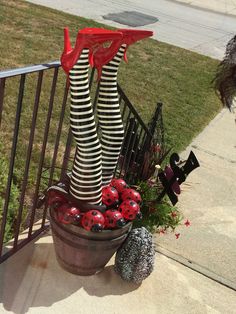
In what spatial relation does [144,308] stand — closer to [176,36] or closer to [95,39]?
[95,39]

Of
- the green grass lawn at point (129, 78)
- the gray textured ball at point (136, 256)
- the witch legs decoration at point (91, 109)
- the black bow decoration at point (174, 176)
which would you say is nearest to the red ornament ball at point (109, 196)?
the witch legs decoration at point (91, 109)

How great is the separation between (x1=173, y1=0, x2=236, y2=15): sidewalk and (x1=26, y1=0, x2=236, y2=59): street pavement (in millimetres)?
771

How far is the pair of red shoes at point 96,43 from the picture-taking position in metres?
2.32

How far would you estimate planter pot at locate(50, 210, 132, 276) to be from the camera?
2.79m

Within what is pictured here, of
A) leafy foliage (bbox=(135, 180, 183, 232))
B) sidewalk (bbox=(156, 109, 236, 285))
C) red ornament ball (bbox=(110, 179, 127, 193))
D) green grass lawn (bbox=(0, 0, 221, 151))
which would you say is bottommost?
green grass lawn (bbox=(0, 0, 221, 151))

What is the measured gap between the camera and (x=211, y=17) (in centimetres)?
1652

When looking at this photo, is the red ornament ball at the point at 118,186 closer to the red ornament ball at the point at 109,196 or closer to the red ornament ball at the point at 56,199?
the red ornament ball at the point at 109,196

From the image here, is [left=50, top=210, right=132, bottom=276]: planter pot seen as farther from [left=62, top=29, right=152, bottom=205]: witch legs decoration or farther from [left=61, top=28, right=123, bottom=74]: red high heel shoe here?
[left=61, top=28, right=123, bottom=74]: red high heel shoe

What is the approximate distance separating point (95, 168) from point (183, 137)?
3.35m

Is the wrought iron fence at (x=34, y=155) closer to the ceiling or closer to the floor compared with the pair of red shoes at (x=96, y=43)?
closer to the floor

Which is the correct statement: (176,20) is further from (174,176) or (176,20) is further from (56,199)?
(56,199)

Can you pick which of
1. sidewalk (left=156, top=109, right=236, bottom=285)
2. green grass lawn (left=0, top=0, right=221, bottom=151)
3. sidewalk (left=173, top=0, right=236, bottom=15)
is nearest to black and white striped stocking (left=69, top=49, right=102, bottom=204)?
sidewalk (left=156, top=109, right=236, bottom=285)

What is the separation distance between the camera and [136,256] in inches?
119

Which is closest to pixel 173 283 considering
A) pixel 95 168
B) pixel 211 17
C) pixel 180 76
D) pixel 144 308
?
pixel 144 308
